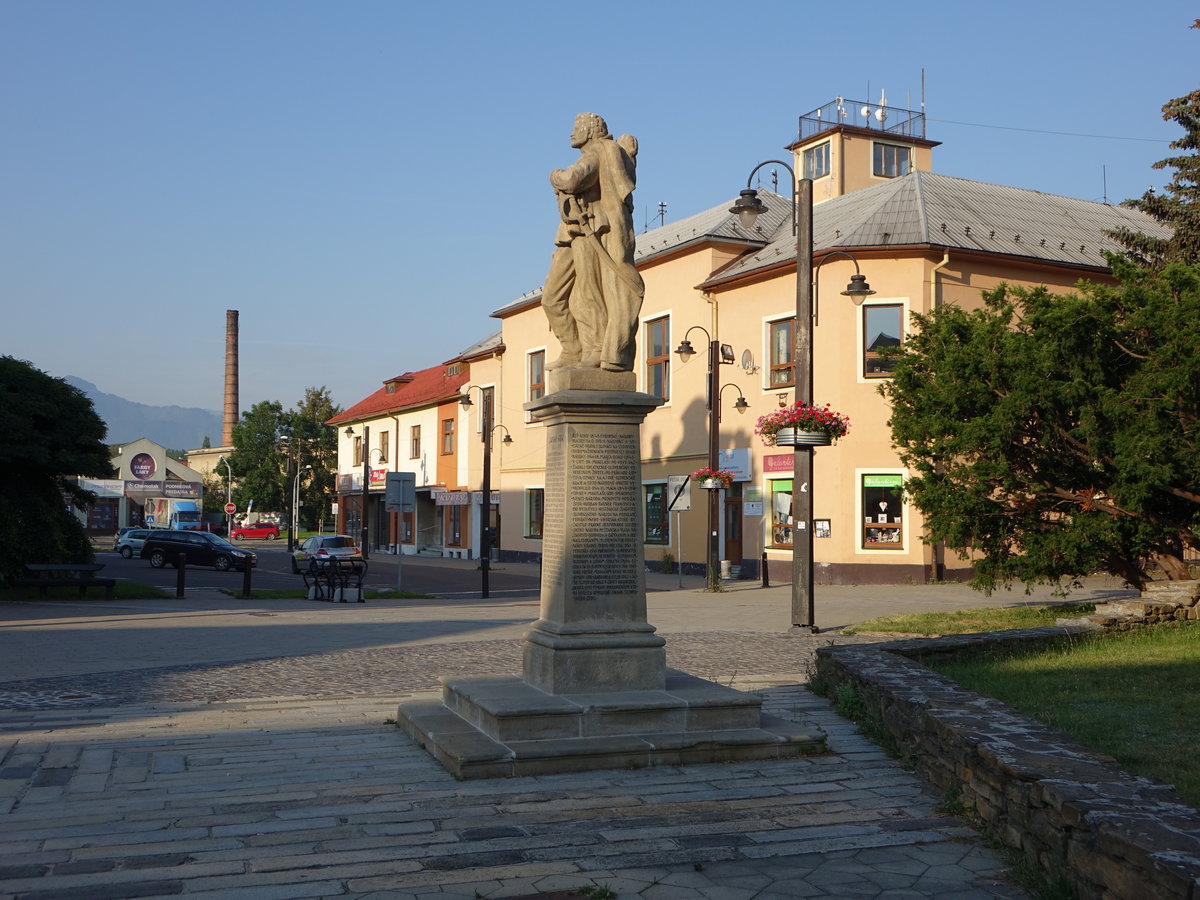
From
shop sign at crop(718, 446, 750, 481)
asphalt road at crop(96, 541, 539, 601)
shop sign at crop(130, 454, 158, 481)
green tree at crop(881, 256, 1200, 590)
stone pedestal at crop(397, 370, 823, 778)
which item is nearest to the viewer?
stone pedestal at crop(397, 370, 823, 778)

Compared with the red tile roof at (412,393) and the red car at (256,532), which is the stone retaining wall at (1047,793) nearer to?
the red tile roof at (412,393)

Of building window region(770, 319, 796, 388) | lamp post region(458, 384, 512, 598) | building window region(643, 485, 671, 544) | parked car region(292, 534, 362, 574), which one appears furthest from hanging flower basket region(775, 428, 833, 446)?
parked car region(292, 534, 362, 574)

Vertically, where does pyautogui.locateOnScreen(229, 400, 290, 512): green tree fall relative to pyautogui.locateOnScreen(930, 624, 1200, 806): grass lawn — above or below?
above

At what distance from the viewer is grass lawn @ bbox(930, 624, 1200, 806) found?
6.23 metres

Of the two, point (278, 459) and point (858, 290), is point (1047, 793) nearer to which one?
point (858, 290)

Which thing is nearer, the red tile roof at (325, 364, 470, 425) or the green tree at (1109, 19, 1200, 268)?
the green tree at (1109, 19, 1200, 268)

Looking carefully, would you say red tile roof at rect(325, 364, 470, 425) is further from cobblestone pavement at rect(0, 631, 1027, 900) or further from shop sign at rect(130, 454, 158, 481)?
cobblestone pavement at rect(0, 631, 1027, 900)

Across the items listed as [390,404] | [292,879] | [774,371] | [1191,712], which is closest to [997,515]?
[1191,712]

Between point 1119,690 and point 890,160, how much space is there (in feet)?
120

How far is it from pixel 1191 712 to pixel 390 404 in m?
56.0

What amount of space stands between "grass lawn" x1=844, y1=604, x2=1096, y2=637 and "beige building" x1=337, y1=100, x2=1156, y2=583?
642 cm

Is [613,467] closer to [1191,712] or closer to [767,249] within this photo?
[1191,712]

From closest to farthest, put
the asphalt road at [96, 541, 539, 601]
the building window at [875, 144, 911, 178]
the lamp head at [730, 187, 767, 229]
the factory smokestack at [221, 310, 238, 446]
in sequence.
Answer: the lamp head at [730, 187, 767, 229] < the asphalt road at [96, 541, 539, 601] < the building window at [875, 144, 911, 178] < the factory smokestack at [221, 310, 238, 446]

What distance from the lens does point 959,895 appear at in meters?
4.69
